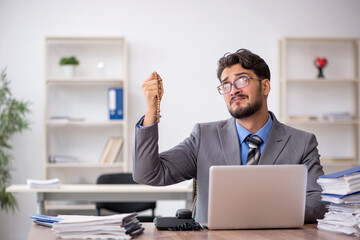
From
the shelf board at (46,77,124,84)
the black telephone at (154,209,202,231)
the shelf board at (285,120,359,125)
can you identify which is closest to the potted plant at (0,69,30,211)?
the shelf board at (46,77,124,84)

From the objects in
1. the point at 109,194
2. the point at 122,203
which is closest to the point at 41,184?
the point at 109,194

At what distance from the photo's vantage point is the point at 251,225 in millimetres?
1781

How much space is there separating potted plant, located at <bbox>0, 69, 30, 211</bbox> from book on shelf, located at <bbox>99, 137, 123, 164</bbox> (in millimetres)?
839

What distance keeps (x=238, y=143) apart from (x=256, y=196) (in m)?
0.56

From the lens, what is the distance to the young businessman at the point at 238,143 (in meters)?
2.22

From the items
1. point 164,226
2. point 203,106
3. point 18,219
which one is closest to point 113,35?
point 203,106

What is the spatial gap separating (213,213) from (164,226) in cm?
19

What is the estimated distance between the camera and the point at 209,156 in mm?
2303

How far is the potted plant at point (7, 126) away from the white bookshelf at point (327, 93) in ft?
9.37

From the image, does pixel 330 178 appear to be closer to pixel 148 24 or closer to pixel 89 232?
pixel 89 232

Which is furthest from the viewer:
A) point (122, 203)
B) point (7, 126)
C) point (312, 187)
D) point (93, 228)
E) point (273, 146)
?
point (7, 126)

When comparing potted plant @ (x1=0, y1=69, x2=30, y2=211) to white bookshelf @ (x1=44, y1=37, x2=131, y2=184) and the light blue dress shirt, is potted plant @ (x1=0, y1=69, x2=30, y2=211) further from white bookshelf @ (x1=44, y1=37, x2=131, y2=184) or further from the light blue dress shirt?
the light blue dress shirt

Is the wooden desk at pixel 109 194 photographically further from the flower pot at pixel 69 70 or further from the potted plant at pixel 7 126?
the flower pot at pixel 69 70

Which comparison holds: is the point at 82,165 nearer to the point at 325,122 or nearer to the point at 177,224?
the point at 325,122
